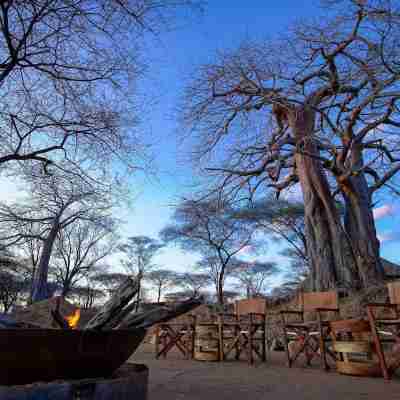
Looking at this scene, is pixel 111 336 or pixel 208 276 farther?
pixel 208 276

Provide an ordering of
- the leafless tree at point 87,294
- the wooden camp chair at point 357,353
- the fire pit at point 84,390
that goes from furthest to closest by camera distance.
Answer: the leafless tree at point 87,294
the wooden camp chair at point 357,353
the fire pit at point 84,390

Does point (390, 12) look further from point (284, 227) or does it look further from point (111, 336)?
point (284, 227)

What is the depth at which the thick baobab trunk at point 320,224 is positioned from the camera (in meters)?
8.74

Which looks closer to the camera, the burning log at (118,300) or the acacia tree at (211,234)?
the burning log at (118,300)

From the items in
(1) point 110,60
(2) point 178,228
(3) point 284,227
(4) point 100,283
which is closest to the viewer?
(1) point 110,60

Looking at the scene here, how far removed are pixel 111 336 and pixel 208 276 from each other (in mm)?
26100

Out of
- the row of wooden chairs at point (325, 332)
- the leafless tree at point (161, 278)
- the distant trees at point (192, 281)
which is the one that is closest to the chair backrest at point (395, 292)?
the row of wooden chairs at point (325, 332)

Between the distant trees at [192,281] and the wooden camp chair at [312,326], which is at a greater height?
the distant trees at [192,281]

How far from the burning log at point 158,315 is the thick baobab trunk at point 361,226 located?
25.6 feet

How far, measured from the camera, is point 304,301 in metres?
5.64

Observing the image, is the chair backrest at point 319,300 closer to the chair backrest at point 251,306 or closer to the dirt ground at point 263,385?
the chair backrest at point 251,306

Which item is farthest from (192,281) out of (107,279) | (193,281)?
(107,279)

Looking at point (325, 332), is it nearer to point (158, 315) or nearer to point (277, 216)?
point (158, 315)

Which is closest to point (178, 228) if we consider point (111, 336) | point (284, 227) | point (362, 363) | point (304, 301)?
point (284, 227)
